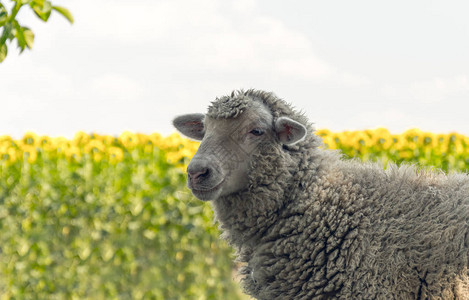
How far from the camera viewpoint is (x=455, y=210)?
13.2 feet

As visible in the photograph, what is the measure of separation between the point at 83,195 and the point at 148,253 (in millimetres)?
1163

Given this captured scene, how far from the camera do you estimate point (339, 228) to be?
3.90 metres

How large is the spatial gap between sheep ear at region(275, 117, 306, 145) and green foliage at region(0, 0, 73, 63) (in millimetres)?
1796

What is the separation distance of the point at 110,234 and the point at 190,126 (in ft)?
11.3

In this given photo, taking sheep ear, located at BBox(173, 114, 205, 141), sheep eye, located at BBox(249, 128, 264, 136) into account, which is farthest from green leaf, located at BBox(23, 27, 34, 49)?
sheep eye, located at BBox(249, 128, 264, 136)

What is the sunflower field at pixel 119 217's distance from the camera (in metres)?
7.35

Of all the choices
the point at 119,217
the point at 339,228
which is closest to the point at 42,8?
the point at 339,228

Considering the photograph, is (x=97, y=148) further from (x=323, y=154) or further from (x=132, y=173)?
(x=323, y=154)

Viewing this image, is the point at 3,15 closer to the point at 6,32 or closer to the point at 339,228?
the point at 6,32

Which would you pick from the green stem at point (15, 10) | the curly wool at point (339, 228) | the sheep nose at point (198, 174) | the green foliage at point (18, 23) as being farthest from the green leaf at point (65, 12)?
the sheep nose at point (198, 174)

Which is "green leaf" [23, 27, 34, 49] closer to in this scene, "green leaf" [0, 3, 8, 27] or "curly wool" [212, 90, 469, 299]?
"green leaf" [0, 3, 8, 27]

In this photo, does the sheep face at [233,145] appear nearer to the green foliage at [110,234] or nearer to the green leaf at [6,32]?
the green leaf at [6,32]

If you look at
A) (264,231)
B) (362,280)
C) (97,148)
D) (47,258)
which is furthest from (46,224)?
(362,280)

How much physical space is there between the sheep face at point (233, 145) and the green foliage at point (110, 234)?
3382mm
